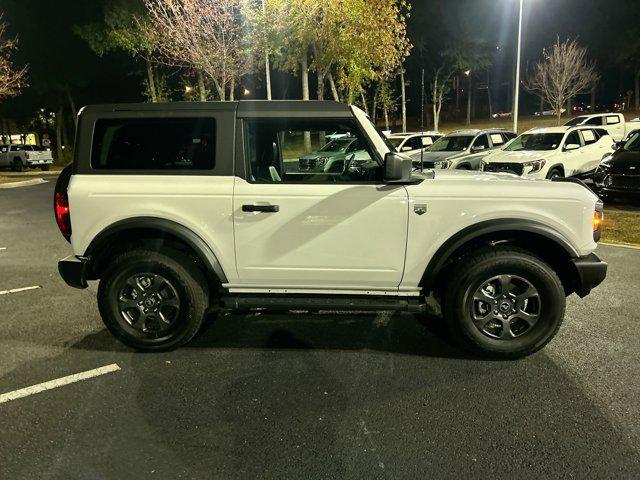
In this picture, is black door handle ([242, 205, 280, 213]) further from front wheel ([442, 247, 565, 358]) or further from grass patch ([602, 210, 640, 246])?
grass patch ([602, 210, 640, 246])

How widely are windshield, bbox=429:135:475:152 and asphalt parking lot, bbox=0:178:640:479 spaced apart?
10.6 metres

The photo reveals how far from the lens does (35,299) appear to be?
5418mm

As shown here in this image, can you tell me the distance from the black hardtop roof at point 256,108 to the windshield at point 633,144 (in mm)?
9258

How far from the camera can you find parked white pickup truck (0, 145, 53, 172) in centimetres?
2925

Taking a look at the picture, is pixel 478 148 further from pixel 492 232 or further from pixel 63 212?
pixel 63 212

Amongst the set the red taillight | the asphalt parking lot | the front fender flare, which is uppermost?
the red taillight

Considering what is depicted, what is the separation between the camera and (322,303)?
3.75 metres

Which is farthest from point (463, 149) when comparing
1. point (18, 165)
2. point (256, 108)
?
point (18, 165)

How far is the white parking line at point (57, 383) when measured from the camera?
133 inches

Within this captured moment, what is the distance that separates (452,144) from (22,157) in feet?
85.0

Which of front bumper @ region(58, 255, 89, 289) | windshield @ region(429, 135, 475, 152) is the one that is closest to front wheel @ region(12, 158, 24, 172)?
windshield @ region(429, 135, 475, 152)

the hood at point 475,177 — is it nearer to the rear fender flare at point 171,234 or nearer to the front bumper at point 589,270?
the front bumper at point 589,270

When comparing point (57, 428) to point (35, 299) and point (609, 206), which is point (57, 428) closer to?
point (35, 299)

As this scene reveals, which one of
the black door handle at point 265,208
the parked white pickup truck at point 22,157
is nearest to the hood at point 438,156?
the black door handle at point 265,208
